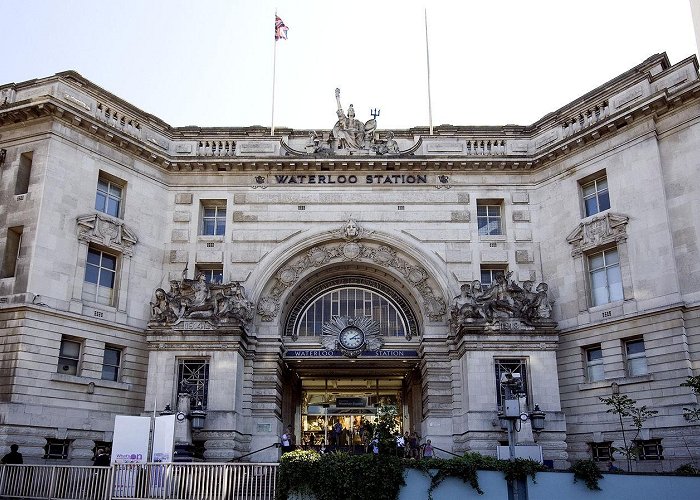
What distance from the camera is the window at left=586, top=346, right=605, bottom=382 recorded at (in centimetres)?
3016

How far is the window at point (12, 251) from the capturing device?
29.0 meters

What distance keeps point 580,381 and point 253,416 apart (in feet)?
47.0

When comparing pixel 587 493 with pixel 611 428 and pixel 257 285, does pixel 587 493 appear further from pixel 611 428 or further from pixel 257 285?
pixel 257 285

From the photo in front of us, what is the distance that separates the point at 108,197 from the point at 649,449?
2545cm

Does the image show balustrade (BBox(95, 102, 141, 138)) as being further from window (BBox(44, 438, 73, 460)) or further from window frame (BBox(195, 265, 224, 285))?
window (BBox(44, 438, 73, 460))

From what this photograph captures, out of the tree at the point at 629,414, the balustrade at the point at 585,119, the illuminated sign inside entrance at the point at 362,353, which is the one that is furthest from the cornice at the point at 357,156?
the tree at the point at 629,414

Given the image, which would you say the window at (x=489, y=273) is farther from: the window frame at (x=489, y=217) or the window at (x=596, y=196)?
the window at (x=596, y=196)

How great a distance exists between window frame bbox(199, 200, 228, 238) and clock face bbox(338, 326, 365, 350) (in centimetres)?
768

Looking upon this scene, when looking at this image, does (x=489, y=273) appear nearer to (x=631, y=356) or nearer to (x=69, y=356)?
(x=631, y=356)

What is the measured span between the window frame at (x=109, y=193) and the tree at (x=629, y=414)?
2275cm

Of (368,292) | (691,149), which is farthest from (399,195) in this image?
(691,149)

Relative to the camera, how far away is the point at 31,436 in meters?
26.6

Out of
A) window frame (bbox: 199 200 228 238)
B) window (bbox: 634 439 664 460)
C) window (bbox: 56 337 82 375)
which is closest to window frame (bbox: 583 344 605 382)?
window (bbox: 634 439 664 460)

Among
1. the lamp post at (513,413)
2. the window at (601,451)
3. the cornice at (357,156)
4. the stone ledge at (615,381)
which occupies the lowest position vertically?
the window at (601,451)
